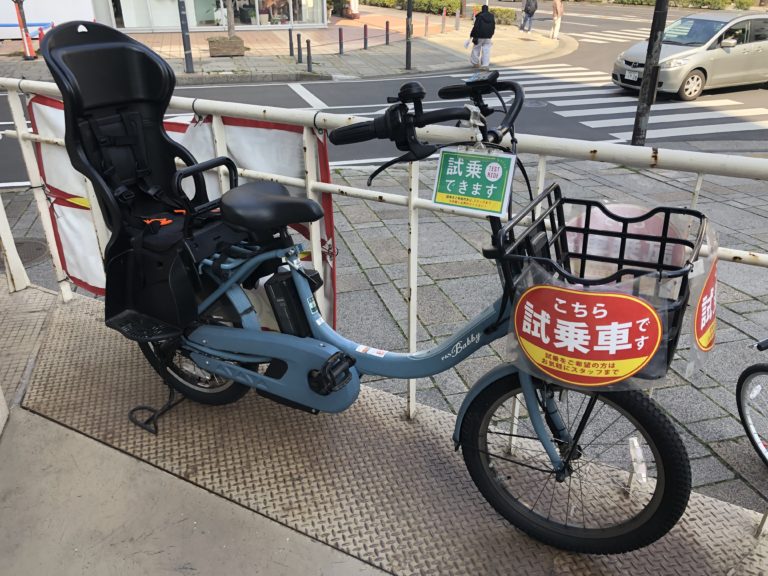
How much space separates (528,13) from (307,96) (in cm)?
1425

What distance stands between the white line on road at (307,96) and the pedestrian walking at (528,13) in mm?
13022

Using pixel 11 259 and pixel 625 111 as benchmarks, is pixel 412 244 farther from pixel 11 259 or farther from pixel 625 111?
pixel 625 111

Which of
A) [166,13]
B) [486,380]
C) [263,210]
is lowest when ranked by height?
[486,380]

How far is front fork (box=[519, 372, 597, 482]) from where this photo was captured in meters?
2.13

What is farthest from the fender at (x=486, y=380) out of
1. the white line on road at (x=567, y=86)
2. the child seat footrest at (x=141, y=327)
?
the white line on road at (x=567, y=86)

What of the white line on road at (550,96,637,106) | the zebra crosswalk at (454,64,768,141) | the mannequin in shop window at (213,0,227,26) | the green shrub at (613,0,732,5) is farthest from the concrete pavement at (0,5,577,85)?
the green shrub at (613,0,732,5)

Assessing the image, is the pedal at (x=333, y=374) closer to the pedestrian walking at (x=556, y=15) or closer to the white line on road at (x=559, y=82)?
the white line on road at (x=559, y=82)

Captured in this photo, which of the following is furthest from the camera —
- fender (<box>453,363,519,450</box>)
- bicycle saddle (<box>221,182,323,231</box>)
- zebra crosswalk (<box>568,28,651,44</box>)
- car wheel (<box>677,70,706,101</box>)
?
zebra crosswalk (<box>568,28,651,44</box>)

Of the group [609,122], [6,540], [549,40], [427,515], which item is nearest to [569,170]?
[609,122]

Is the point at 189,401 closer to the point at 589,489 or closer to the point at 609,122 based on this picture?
the point at 589,489

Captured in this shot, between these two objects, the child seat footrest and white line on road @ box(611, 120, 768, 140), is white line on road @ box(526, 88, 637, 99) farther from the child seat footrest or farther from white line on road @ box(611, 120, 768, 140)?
the child seat footrest

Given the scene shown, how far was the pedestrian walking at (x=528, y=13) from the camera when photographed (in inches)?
933

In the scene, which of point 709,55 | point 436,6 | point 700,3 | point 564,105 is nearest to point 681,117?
point 709,55

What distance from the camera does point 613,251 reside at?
2268 mm
